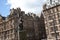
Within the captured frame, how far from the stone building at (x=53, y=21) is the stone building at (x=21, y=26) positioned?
9.75 m

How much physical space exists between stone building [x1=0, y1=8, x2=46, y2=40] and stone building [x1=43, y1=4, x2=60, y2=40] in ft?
32.0

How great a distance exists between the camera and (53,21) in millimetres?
54312

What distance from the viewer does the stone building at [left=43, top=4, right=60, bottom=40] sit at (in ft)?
173

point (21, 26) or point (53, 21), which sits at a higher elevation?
point (53, 21)

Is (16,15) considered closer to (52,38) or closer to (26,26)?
(26,26)

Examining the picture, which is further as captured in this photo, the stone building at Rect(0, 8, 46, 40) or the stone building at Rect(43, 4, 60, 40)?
the stone building at Rect(0, 8, 46, 40)

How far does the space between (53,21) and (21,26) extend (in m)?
14.0

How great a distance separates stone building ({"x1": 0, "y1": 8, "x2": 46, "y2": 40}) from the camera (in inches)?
2366

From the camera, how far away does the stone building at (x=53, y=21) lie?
52.7 m

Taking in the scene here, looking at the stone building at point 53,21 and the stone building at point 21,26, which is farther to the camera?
the stone building at point 21,26

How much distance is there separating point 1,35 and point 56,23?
85.3ft

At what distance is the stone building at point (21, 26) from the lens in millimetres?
60097

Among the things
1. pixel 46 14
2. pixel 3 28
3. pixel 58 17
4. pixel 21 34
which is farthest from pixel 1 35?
pixel 58 17

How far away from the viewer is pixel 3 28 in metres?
66.8
